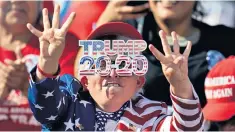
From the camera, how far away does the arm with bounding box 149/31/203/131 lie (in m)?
1.46

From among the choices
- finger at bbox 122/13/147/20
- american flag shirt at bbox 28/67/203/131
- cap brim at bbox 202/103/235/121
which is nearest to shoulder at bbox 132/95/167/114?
american flag shirt at bbox 28/67/203/131

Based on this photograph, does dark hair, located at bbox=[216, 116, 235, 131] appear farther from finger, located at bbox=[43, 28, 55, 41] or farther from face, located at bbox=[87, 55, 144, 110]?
finger, located at bbox=[43, 28, 55, 41]

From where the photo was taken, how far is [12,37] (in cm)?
221

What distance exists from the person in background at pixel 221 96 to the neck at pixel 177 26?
0.17 meters

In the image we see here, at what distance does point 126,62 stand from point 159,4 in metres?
0.56

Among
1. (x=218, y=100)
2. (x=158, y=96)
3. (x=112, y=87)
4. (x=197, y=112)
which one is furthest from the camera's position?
(x=158, y=96)

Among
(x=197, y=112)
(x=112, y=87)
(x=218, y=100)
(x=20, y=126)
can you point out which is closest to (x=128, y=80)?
(x=112, y=87)

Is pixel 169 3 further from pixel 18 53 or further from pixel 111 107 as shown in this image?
pixel 111 107

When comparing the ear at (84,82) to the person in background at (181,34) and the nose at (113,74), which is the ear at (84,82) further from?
the person in background at (181,34)

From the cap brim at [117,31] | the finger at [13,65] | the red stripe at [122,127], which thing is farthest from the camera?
the finger at [13,65]

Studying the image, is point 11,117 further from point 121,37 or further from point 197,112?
point 197,112

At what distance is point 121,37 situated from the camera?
5.71 feet

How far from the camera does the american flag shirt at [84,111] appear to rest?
1.50m

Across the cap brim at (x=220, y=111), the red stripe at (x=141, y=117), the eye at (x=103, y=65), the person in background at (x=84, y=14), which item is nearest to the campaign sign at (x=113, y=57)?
the eye at (x=103, y=65)
